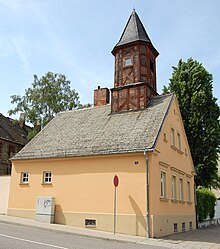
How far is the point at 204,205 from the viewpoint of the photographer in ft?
84.6

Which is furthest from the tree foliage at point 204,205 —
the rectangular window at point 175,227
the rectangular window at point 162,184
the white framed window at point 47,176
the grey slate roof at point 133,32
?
→ the grey slate roof at point 133,32

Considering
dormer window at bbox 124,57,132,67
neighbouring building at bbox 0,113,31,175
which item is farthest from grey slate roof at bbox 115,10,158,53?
neighbouring building at bbox 0,113,31,175

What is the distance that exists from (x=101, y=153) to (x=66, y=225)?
4.65 meters

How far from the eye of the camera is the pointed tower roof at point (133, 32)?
71.5ft

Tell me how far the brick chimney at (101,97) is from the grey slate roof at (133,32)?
456cm

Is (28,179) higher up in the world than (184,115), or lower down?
lower down

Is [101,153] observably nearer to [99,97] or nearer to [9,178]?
[9,178]

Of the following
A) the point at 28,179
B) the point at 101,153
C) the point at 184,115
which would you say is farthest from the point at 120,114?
the point at 184,115

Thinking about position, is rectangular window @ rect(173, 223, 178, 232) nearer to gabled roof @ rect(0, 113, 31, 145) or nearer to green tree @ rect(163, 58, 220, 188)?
green tree @ rect(163, 58, 220, 188)

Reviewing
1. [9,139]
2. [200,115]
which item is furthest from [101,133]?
[9,139]

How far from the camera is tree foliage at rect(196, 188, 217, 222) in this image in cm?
2466

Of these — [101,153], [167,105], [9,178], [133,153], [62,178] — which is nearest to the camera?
[133,153]

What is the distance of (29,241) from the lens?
33.9ft

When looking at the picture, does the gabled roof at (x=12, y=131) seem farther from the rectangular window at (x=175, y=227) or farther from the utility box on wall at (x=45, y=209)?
the rectangular window at (x=175, y=227)
